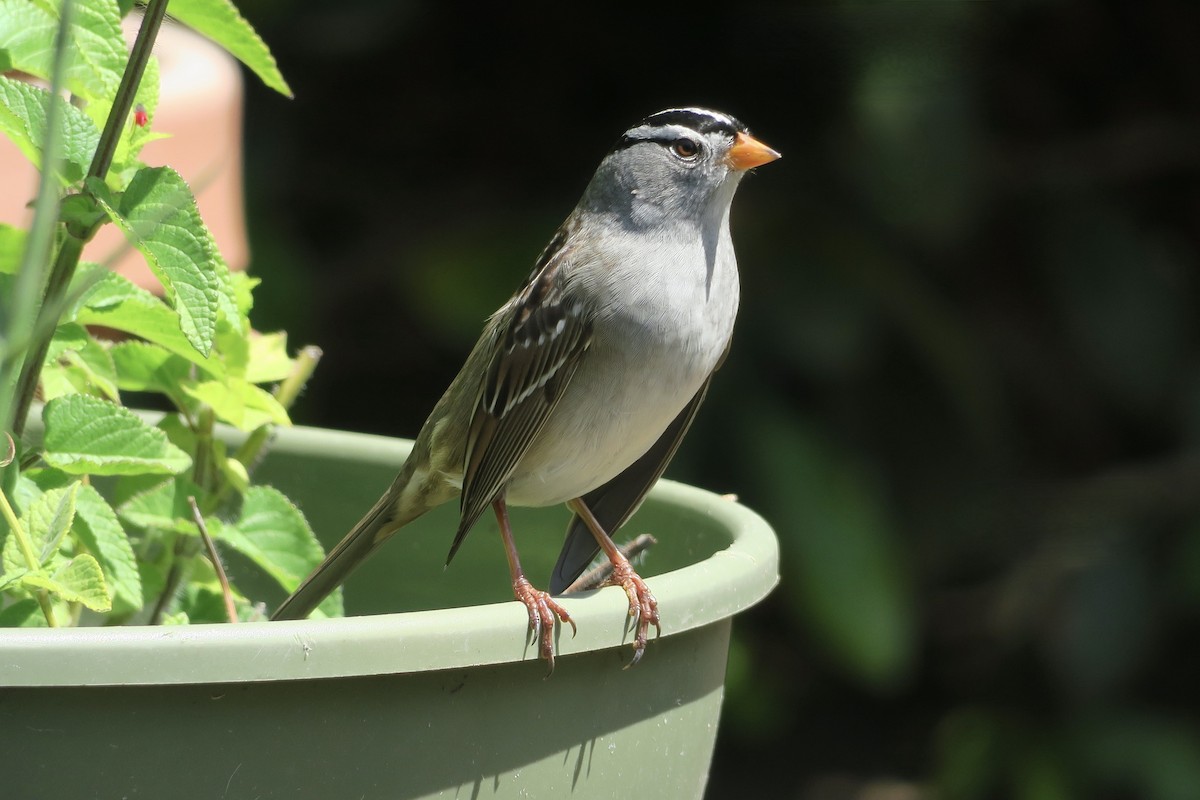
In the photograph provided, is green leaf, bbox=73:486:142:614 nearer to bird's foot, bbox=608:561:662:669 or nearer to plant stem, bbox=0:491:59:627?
plant stem, bbox=0:491:59:627

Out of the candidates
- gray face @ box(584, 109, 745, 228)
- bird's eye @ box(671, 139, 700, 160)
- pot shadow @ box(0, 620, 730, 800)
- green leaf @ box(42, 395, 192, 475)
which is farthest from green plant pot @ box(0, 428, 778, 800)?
bird's eye @ box(671, 139, 700, 160)

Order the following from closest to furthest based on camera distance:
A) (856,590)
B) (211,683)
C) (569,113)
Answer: (211,683), (856,590), (569,113)

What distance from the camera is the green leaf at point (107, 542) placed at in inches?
66.4

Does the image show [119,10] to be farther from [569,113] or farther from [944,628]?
[944,628]

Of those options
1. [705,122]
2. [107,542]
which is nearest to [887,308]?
[705,122]

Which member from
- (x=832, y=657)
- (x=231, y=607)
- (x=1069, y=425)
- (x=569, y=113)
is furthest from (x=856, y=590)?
(x=231, y=607)

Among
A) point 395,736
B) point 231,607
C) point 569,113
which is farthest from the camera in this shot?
point 569,113

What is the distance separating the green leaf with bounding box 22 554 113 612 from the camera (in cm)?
146

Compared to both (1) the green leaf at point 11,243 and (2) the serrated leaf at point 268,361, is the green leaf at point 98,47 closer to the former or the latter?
(1) the green leaf at point 11,243

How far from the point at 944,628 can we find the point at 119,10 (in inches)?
172

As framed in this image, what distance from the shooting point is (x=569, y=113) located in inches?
213

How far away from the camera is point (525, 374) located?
2.42 metres

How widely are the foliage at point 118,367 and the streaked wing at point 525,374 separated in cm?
34

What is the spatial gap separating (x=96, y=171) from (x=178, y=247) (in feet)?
0.34
